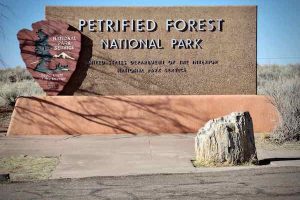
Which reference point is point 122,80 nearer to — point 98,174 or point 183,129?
point 183,129

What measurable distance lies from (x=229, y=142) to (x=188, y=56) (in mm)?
5185

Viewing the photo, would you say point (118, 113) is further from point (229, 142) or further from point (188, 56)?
point (229, 142)

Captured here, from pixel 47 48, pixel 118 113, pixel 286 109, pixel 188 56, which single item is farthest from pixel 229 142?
pixel 47 48

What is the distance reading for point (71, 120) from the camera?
1184 cm

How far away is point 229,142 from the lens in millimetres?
7797

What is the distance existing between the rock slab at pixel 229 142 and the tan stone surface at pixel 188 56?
466cm

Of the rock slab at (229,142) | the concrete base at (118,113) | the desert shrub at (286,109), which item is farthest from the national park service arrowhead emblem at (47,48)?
the rock slab at (229,142)

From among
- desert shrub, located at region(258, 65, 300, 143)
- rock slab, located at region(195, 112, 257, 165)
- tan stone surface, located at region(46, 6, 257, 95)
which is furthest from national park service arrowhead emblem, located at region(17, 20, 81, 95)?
rock slab, located at region(195, 112, 257, 165)

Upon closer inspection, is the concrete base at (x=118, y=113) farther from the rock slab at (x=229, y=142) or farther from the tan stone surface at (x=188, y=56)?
the rock slab at (x=229, y=142)

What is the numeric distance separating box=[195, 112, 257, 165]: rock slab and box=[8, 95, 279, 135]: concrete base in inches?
152

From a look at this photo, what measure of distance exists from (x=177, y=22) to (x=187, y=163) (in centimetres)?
551

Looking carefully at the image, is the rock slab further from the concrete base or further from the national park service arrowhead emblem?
the national park service arrowhead emblem

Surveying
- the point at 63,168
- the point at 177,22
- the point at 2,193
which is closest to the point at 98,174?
the point at 63,168

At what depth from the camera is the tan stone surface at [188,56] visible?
12.5 meters
